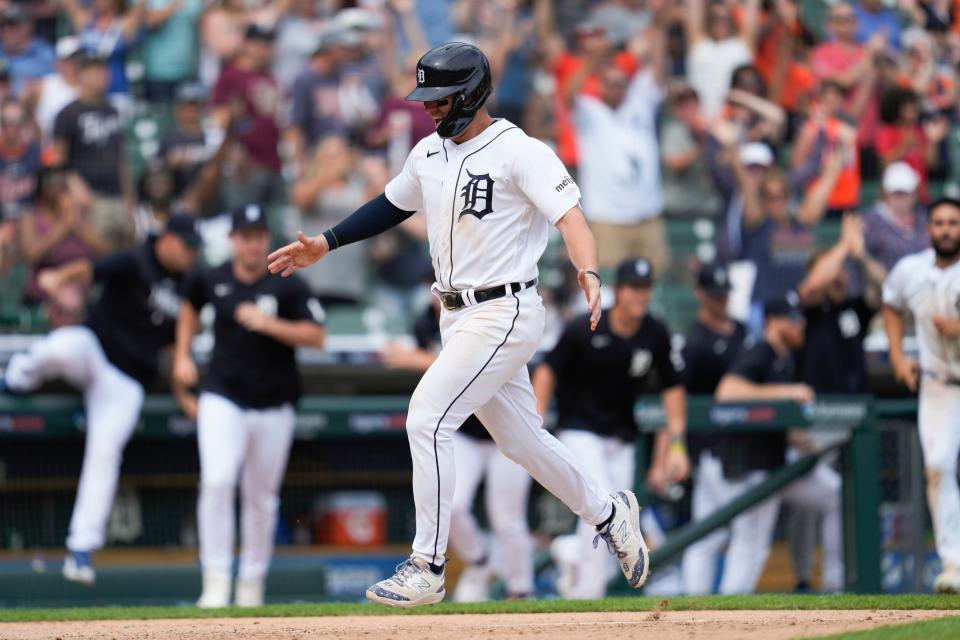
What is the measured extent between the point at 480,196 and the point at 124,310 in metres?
3.90

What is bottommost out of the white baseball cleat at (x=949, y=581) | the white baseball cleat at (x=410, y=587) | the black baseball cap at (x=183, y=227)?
the white baseball cleat at (x=949, y=581)

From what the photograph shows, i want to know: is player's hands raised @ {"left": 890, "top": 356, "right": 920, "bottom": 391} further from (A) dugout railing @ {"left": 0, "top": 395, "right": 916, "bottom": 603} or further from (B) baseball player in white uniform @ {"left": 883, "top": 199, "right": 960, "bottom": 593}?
(A) dugout railing @ {"left": 0, "top": 395, "right": 916, "bottom": 603}

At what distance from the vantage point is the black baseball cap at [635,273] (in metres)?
7.91

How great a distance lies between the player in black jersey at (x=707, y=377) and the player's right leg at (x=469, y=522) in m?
1.17

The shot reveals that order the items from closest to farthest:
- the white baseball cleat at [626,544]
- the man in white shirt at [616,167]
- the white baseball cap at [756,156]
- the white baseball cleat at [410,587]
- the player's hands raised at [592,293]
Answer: the player's hands raised at [592,293] → the white baseball cleat at [410,587] → the white baseball cleat at [626,544] → the white baseball cap at [756,156] → the man in white shirt at [616,167]

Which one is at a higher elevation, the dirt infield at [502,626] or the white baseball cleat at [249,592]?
the dirt infield at [502,626]

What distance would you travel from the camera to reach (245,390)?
7988mm

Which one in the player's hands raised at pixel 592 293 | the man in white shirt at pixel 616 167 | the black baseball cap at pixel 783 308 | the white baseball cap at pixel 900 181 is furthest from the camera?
the man in white shirt at pixel 616 167

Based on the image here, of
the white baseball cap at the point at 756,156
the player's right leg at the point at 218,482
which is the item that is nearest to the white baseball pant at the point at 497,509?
the player's right leg at the point at 218,482

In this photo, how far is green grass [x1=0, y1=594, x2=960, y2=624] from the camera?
6383mm

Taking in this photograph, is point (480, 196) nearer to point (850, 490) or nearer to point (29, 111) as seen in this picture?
point (850, 490)

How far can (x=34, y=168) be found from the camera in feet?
34.0

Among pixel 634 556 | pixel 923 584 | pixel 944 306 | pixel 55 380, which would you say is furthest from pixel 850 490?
pixel 55 380

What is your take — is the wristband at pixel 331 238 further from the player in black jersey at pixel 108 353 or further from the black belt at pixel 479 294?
the player in black jersey at pixel 108 353
